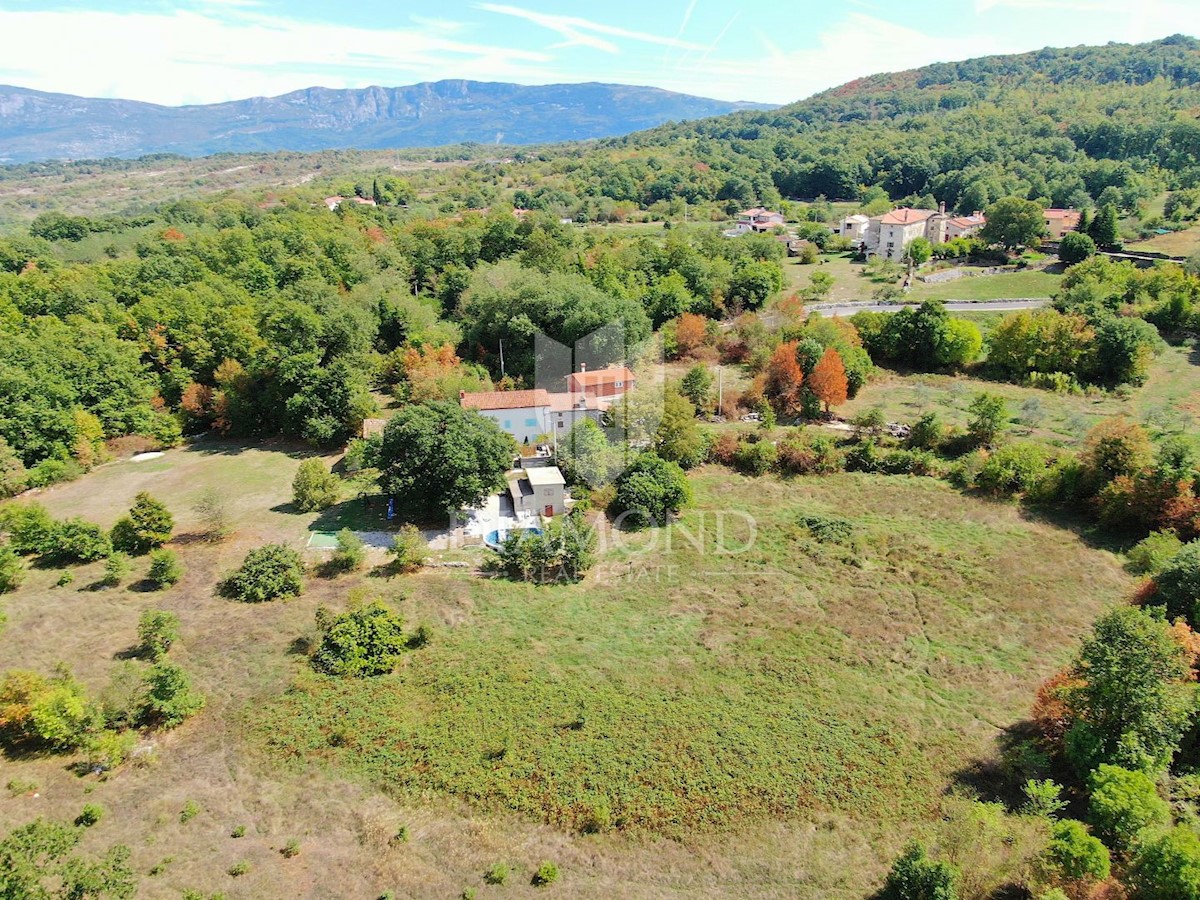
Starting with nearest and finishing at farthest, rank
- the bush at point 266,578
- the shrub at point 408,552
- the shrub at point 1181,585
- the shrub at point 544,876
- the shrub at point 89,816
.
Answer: the shrub at point 544,876 → the shrub at point 89,816 → the shrub at point 1181,585 → the bush at point 266,578 → the shrub at point 408,552

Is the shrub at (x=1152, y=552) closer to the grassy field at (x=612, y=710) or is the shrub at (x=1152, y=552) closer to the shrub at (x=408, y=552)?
the grassy field at (x=612, y=710)

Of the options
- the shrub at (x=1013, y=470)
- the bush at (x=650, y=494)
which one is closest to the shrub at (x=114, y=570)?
the bush at (x=650, y=494)

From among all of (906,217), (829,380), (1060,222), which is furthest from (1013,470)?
(1060,222)

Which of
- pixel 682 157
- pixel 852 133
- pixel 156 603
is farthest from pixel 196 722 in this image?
pixel 852 133

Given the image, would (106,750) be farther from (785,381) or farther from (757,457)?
(785,381)

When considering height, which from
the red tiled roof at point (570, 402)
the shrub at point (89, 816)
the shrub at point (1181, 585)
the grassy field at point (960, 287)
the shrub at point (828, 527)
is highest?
the grassy field at point (960, 287)

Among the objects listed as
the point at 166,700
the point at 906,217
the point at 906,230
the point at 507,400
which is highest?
the point at 906,217
